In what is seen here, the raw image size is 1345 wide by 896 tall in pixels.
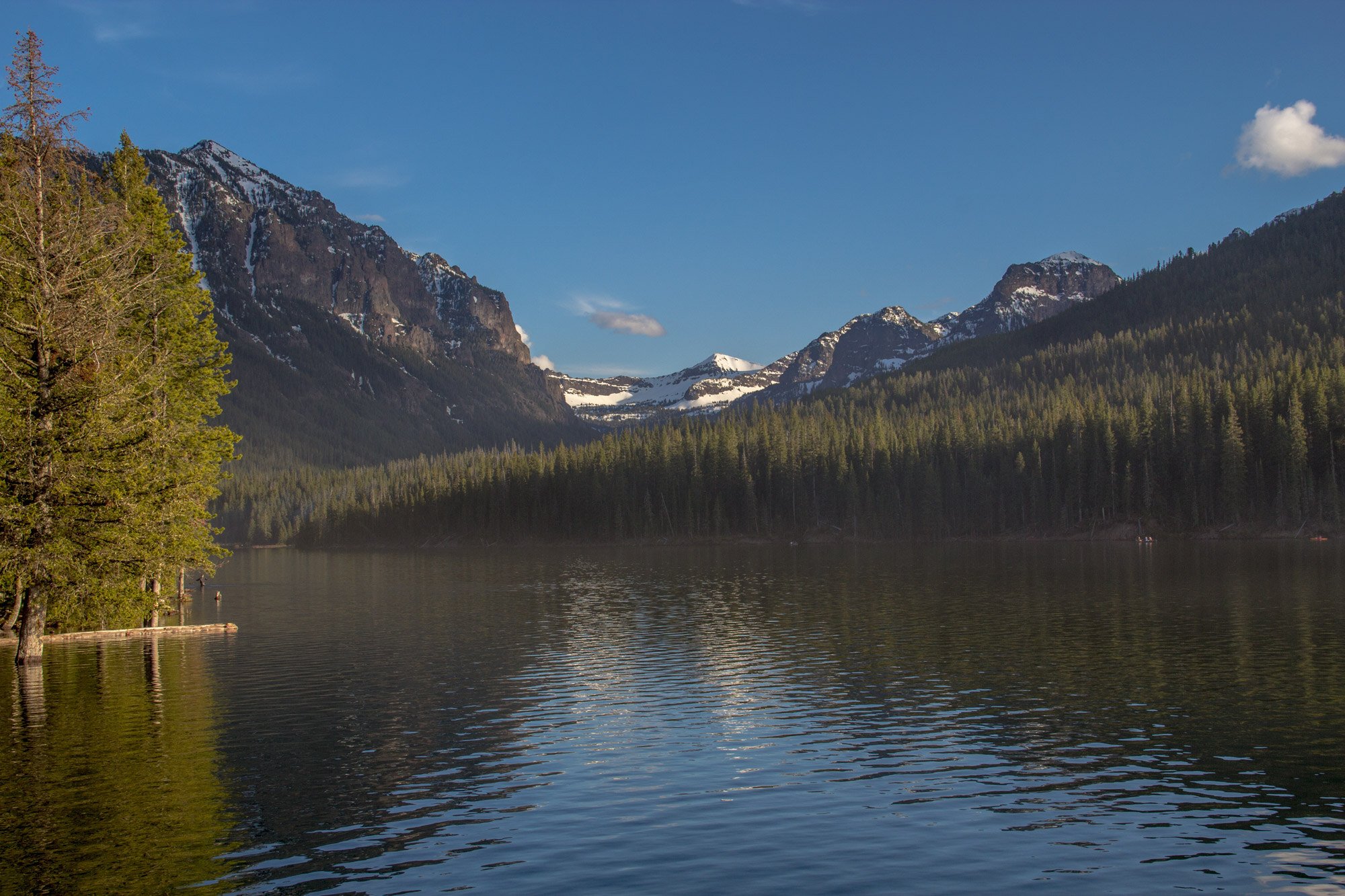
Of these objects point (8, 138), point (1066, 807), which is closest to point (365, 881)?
point (1066, 807)

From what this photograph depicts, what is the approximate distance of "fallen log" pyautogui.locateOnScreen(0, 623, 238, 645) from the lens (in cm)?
5147

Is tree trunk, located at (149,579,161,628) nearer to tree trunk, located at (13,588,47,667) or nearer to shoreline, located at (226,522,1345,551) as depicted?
tree trunk, located at (13,588,47,667)

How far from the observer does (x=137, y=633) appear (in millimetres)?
54375

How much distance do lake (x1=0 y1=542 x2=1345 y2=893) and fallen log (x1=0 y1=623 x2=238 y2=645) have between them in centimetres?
103

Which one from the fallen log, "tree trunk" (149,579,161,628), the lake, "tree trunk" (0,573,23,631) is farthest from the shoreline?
"tree trunk" (0,573,23,631)

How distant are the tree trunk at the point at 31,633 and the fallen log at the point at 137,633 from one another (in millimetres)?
4885

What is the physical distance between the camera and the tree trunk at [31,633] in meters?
42.1

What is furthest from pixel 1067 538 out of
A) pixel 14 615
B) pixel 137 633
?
pixel 14 615

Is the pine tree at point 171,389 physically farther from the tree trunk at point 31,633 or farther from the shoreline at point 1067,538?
the shoreline at point 1067,538

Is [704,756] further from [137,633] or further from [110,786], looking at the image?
[137,633]

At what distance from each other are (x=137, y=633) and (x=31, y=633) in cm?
1243

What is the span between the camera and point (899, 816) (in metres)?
21.6

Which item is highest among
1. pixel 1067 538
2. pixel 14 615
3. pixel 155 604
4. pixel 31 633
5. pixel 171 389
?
pixel 171 389

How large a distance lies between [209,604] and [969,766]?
76411 mm
